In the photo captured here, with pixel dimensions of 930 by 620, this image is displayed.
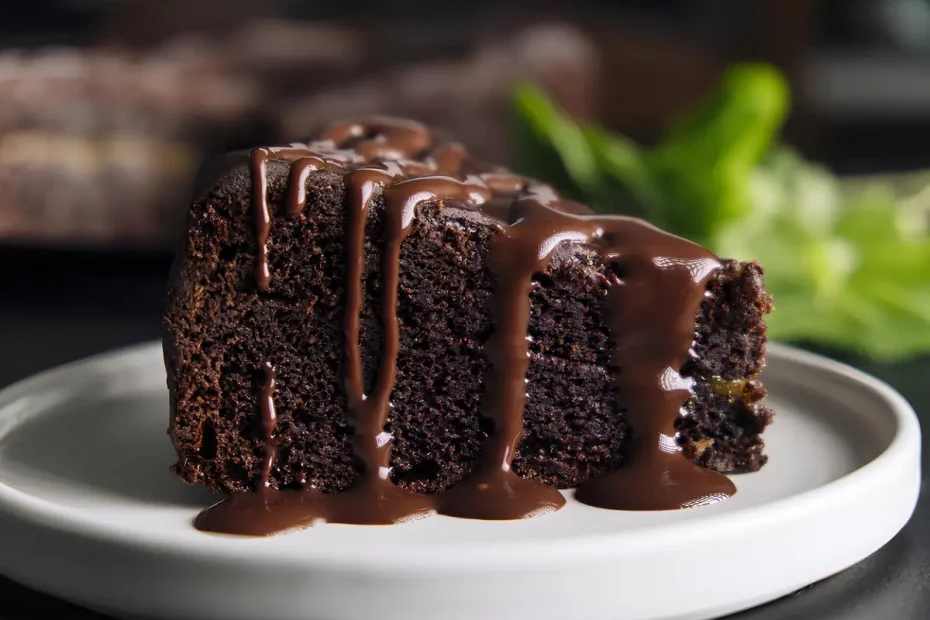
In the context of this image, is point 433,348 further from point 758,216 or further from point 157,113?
point 157,113

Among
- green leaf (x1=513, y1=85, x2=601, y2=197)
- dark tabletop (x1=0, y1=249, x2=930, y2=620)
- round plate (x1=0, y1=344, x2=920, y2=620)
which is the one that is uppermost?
green leaf (x1=513, y1=85, x2=601, y2=197)

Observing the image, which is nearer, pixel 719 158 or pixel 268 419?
pixel 268 419

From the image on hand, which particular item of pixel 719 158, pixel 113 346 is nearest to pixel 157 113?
pixel 113 346

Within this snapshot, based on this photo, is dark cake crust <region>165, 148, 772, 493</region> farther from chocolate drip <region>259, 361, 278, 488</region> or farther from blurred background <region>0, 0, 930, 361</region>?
blurred background <region>0, 0, 930, 361</region>

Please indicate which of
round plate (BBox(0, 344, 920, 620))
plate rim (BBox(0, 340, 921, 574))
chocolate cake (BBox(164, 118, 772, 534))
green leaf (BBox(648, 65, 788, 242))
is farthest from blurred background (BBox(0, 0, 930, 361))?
plate rim (BBox(0, 340, 921, 574))

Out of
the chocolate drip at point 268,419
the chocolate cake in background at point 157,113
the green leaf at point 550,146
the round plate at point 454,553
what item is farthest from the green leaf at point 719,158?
the chocolate drip at point 268,419

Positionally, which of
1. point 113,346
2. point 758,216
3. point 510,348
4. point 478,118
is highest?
point 510,348
